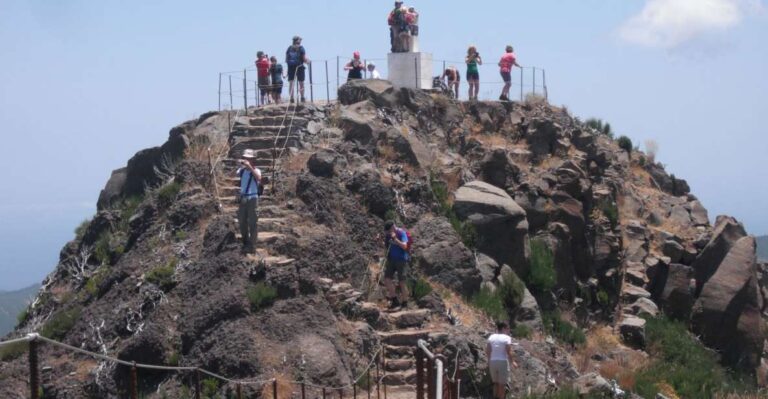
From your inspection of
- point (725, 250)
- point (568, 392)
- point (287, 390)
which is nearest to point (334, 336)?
point (287, 390)

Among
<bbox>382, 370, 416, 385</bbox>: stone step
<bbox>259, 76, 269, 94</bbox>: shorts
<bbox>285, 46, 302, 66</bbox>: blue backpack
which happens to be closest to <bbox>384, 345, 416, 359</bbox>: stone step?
<bbox>382, 370, 416, 385</bbox>: stone step

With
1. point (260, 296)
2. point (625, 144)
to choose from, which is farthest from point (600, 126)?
point (260, 296)

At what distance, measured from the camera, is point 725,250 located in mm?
27453

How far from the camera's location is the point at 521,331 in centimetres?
2214

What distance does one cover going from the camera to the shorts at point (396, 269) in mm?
20297

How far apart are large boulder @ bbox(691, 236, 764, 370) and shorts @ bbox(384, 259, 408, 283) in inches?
355

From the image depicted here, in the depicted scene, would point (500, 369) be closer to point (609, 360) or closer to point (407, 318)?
point (407, 318)

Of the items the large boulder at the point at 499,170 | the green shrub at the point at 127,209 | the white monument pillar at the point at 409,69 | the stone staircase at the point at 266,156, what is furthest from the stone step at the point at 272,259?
the white monument pillar at the point at 409,69

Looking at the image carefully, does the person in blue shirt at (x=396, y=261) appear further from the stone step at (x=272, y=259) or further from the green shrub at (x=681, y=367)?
the green shrub at (x=681, y=367)

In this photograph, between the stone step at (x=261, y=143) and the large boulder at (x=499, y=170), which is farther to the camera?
the large boulder at (x=499, y=170)

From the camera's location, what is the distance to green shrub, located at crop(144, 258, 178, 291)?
20.3 m

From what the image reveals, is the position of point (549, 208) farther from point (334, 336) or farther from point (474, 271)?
point (334, 336)

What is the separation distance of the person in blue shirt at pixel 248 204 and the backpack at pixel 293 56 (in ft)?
23.2

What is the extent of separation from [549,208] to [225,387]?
441 inches
